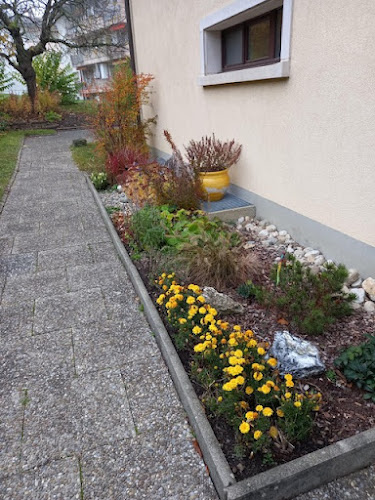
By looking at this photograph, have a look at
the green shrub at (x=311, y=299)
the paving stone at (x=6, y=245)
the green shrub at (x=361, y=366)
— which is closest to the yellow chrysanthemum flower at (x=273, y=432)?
the green shrub at (x=361, y=366)

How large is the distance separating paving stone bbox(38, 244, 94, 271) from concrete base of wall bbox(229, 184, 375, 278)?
2127 millimetres

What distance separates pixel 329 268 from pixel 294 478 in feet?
5.13

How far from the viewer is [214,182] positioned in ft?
15.4

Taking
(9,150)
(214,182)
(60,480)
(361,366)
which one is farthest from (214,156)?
(9,150)

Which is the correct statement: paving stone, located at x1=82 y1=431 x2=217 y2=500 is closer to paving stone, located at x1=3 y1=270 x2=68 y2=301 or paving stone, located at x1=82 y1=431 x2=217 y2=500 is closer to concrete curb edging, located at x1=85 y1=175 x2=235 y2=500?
concrete curb edging, located at x1=85 y1=175 x2=235 y2=500

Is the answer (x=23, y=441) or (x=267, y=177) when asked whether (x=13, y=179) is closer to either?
(x=267, y=177)

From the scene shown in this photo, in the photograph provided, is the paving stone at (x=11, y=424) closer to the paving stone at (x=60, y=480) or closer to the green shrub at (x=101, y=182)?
the paving stone at (x=60, y=480)

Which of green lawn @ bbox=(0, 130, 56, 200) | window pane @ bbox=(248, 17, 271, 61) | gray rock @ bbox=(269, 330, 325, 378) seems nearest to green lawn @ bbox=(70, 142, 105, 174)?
green lawn @ bbox=(0, 130, 56, 200)

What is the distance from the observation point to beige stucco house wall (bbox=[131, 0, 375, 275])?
2861mm

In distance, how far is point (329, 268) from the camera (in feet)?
8.99

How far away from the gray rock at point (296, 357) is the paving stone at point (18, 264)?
263 centimetres

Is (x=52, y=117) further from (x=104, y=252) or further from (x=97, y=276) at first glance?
(x=97, y=276)

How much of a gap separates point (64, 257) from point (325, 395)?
2970 mm

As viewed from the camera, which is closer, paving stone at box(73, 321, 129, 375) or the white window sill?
paving stone at box(73, 321, 129, 375)
